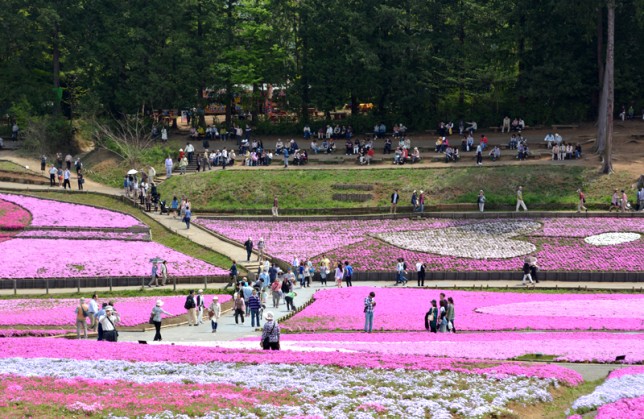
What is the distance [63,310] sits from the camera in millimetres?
45688

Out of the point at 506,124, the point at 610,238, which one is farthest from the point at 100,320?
the point at 506,124

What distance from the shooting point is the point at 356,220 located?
66938 mm

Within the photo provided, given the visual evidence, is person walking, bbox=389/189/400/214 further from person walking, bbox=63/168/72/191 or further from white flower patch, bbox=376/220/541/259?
person walking, bbox=63/168/72/191

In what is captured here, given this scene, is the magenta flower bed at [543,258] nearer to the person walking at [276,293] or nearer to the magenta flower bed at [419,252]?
the magenta flower bed at [419,252]

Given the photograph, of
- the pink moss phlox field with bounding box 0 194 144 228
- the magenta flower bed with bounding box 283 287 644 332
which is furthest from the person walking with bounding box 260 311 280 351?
the pink moss phlox field with bounding box 0 194 144 228

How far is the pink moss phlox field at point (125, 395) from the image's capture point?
86.7 feet

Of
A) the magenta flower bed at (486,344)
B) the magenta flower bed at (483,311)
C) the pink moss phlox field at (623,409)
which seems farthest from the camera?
the magenta flower bed at (483,311)

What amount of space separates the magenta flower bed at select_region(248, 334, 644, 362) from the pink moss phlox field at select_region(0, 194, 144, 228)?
28.7 meters

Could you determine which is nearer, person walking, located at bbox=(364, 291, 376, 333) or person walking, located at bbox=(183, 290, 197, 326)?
person walking, located at bbox=(364, 291, 376, 333)

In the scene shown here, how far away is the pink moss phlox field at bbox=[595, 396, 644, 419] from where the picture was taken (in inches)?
1013

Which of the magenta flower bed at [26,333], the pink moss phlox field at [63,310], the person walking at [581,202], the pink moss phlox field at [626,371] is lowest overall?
the magenta flower bed at [26,333]

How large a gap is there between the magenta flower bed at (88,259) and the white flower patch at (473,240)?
1183cm

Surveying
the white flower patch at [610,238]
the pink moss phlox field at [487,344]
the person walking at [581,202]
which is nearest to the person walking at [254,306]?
the pink moss phlox field at [487,344]

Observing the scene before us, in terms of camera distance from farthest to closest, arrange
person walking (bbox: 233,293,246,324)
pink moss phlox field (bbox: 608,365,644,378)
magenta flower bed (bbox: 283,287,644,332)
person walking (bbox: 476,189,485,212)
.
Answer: person walking (bbox: 476,189,485,212)
person walking (bbox: 233,293,246,324)
magenta flower bed (bbox: 283,287,644,332)
pink moss phlox field (bbox: 608,365,644,378)
